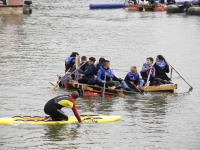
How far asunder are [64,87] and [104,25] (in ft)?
88.8

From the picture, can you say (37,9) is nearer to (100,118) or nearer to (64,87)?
(64,87)

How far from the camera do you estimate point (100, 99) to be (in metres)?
17.0

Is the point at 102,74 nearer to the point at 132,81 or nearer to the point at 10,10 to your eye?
the point at 132,81

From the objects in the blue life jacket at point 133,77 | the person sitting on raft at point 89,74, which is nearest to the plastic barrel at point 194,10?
the blue life jacket at point 133,77

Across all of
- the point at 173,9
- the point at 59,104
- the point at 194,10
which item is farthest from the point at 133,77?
the point at 173,9

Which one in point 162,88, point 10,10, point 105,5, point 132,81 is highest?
point 10,10

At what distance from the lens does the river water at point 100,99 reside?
40.6 feet

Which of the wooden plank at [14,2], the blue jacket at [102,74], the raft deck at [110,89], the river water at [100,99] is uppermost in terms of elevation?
the wooden plank at [14,2]

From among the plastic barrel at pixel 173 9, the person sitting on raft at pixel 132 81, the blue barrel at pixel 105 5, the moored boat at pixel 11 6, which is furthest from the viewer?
the blue barrel at pixel 105 5

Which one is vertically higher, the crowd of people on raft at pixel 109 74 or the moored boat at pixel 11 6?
the moored boat at pixel 11 6

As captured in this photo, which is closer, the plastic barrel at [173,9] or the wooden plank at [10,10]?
the wooden plank at [10,10]

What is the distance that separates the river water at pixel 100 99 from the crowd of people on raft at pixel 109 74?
0.67m

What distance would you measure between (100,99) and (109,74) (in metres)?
1.09

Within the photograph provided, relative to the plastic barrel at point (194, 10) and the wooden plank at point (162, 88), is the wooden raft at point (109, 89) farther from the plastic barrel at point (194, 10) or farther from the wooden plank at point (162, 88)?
the plastic barrel at point (194, 10)
